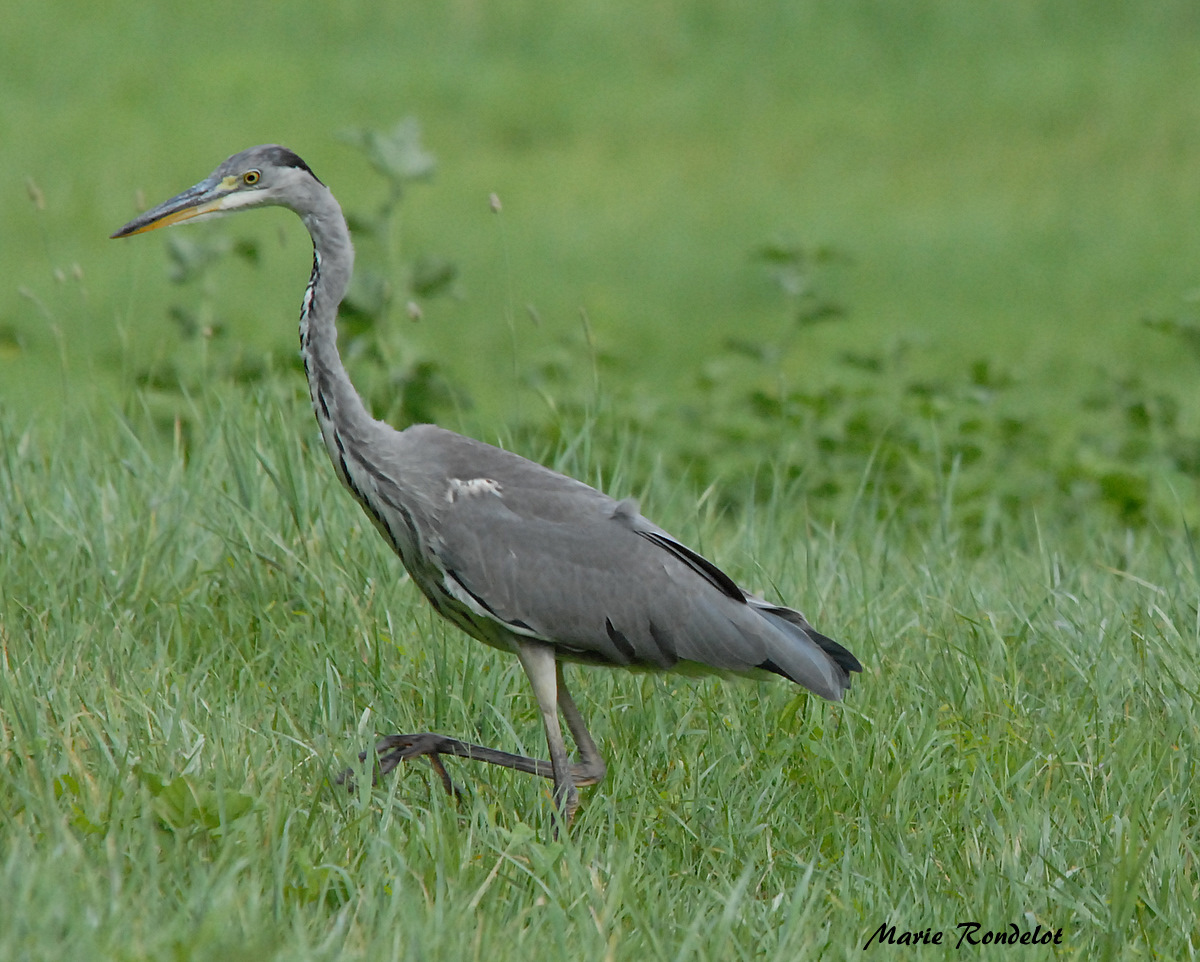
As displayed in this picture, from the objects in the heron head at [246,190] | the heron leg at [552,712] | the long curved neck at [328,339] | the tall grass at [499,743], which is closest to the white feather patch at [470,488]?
the long curved neck at [328,339]

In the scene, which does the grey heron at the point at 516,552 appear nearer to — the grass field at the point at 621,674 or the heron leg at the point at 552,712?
the heron leg at the point at 552,712

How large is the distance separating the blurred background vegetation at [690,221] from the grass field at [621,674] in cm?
6

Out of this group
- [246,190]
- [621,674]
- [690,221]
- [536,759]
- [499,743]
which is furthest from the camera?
[690,221]

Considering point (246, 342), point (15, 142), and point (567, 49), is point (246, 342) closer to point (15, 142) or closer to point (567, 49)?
point (15, 142)

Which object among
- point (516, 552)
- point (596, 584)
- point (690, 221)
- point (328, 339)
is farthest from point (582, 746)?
point (690, 221)

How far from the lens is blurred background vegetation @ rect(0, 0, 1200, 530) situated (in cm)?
668

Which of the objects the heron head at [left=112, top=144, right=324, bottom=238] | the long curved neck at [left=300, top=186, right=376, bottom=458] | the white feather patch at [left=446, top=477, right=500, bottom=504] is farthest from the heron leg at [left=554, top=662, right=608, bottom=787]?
the heron head at [left=112, top=144, right=324, bottom=238]

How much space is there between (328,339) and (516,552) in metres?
0.68

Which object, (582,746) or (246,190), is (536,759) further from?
(246,190)

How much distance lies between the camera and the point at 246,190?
3.77 m

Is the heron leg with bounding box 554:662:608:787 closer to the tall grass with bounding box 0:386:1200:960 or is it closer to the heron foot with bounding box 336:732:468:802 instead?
the tall grass with bounding box 0:386:1200:960

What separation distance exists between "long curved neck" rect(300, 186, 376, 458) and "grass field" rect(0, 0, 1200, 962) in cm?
65

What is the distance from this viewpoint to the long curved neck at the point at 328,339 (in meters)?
3.71

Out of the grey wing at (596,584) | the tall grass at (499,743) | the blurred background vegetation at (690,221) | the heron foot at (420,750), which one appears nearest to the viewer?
the tall grass at (499,743)
